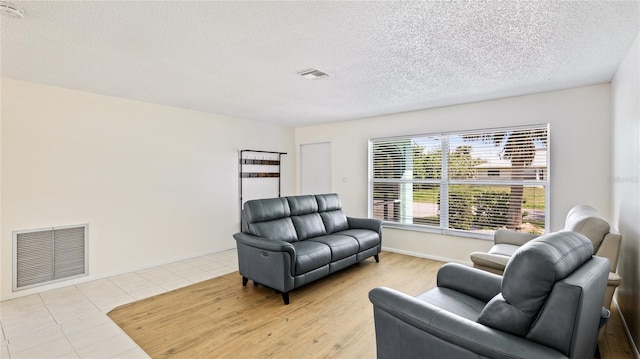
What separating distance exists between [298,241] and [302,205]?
581 millimetres

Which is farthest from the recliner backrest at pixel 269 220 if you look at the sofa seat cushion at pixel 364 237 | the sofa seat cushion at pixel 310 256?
the sofa seat cushion at pixel 364 237

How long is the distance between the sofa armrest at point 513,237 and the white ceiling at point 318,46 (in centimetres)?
173

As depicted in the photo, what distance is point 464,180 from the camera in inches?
175

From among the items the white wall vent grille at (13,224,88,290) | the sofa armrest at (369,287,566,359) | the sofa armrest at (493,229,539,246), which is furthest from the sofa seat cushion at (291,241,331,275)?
the white wall vent grille at (13,224,88,290)

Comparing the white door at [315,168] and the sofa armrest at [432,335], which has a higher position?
the white door at [315,168]

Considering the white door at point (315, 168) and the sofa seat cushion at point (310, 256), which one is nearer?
the sofa seat cushion at point (310, 256)

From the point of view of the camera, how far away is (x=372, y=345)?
2367mm

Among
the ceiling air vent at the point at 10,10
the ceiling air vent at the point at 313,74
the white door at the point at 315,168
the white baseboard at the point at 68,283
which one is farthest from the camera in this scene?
the white door at the point at 315,168

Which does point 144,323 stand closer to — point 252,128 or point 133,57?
point 133,57

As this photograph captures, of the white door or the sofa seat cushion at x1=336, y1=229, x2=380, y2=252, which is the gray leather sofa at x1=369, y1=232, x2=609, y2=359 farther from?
the white door

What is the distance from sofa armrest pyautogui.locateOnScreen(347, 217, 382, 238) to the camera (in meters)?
4.55

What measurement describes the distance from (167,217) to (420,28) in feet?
13.8

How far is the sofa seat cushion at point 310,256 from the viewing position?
3207 millimetres

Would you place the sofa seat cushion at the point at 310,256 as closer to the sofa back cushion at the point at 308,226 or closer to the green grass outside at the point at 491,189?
the sofa back cushion at the point at 308,226
